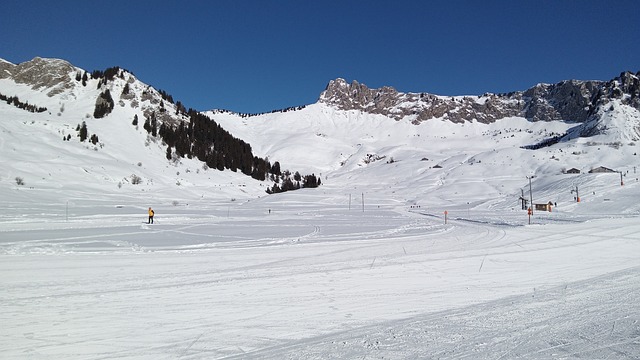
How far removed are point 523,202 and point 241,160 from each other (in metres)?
63.6

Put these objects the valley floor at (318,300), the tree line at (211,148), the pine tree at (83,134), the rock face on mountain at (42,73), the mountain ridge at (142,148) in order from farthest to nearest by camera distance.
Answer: the rock face on mountain at (42,73), the tree line at (211,148), the pine tree at (83,134), the mountain ridge at (142,148), the valley floor at (318,300)

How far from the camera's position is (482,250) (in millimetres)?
16656

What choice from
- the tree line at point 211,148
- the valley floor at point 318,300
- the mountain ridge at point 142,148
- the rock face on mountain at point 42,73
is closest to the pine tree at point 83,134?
the mountain ridge at point 142,148

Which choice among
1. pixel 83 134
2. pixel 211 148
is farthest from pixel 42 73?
pixel 211 148

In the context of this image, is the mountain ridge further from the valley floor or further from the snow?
the valley floor

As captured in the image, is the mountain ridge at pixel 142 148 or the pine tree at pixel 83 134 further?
the pine tree at pixel 83 134

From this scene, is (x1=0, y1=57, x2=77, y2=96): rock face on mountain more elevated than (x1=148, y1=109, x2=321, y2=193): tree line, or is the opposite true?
(x1=0, y1=57, x2=77, y2=96): rock face on mountain

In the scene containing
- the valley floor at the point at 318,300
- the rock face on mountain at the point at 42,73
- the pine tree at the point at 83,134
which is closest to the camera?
the valley floor at the point at 318,300

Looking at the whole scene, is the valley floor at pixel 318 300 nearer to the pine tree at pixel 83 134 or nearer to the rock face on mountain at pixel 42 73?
the pine tree at pixel 83 134

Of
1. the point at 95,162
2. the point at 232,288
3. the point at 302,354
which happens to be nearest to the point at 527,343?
the point at 302,354

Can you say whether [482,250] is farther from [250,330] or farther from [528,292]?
[250,330]

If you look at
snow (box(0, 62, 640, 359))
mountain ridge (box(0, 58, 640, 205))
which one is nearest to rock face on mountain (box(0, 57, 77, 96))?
mountain ridge (box(0, 58, 640, 205))

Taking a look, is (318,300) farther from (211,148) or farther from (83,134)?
(211,148)

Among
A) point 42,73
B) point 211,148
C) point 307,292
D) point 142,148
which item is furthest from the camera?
point 42,73
